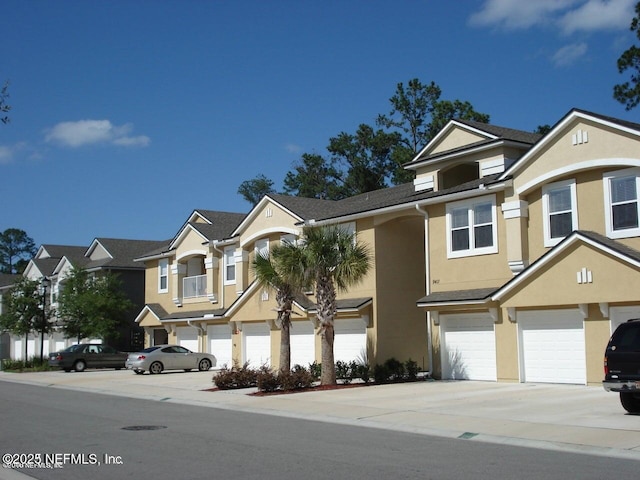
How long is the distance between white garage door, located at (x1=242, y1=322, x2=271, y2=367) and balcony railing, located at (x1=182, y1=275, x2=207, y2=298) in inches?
208

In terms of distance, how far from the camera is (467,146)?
89.3 ft

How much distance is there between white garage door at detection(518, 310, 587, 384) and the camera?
22094mm

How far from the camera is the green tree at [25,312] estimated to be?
4684 cm

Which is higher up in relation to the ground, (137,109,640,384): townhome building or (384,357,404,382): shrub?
(137,109,640,384): townhome building

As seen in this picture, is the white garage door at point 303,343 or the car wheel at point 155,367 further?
the car wheel at point 155,367

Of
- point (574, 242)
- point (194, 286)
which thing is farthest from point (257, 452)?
point (194, 286)

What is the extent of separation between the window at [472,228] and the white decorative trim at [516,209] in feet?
2.53

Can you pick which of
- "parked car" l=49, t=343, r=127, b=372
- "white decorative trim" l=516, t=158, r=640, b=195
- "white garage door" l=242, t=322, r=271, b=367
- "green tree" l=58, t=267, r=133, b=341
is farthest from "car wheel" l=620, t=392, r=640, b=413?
"green tree" l=58, t=267, r=133, b=341

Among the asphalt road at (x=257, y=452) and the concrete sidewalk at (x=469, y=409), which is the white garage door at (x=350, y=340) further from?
the asphalt road at (x=257, y=452)

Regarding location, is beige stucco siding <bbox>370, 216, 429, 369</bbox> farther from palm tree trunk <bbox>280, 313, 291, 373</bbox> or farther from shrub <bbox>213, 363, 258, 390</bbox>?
shrub <bbox>213, 363, 258, 390</bbox>

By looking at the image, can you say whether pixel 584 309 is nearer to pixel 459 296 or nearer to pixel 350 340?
pixel 459 296

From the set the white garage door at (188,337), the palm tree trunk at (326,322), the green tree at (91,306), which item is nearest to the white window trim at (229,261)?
the white garage door at (188,337)

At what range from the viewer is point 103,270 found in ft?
162

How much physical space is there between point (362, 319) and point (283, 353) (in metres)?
4.71
